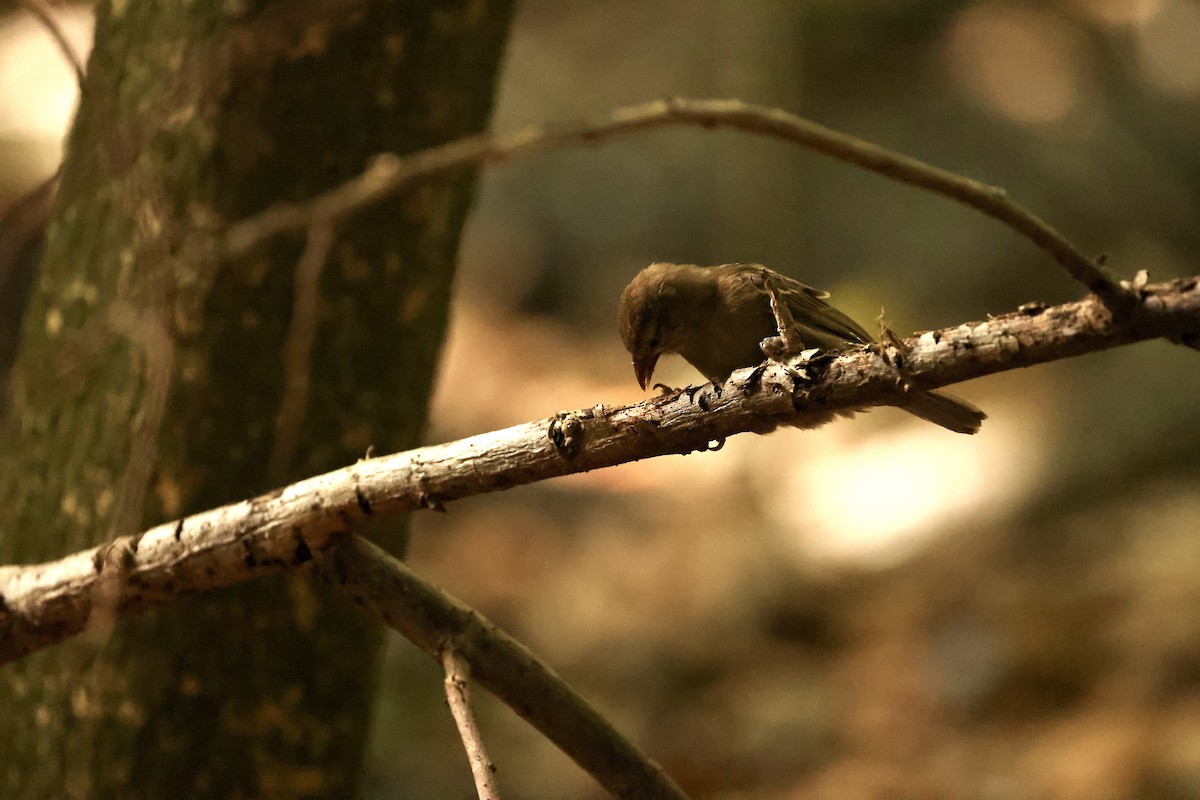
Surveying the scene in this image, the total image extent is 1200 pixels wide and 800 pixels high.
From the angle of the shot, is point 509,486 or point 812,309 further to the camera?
point 812,309

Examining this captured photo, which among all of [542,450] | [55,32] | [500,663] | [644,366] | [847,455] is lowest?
[500,663]

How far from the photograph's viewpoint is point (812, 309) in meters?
3.27

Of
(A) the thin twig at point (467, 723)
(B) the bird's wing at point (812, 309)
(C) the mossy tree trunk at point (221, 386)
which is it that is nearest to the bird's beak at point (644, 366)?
(B) the bird's wing at point (812, 309)

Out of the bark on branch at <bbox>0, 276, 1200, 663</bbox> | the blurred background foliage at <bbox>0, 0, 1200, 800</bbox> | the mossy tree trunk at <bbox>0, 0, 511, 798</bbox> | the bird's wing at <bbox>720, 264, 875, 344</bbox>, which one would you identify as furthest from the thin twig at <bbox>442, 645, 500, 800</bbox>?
the blurred background foliage at <bbox>0, 0, 1200, 800</bbox>

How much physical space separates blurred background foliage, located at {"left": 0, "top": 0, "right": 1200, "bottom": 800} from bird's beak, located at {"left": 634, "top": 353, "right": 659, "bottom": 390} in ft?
6.15

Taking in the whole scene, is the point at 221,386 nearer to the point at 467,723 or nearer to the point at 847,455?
the point at 467,723

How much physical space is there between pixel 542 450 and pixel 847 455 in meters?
7.48

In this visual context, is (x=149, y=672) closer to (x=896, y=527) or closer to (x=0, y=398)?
(x=0, y=398)

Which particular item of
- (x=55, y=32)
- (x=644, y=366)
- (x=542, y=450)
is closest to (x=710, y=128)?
(x=542, y=450)

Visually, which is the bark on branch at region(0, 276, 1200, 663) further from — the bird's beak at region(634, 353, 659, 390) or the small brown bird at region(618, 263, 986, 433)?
the bird's beak at region(634, 353, 659, 390)

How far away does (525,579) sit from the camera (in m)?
9.75

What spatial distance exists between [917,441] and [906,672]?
2.24 meters

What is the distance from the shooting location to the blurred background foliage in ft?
22.3

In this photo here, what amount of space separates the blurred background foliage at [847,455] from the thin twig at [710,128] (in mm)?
2399
